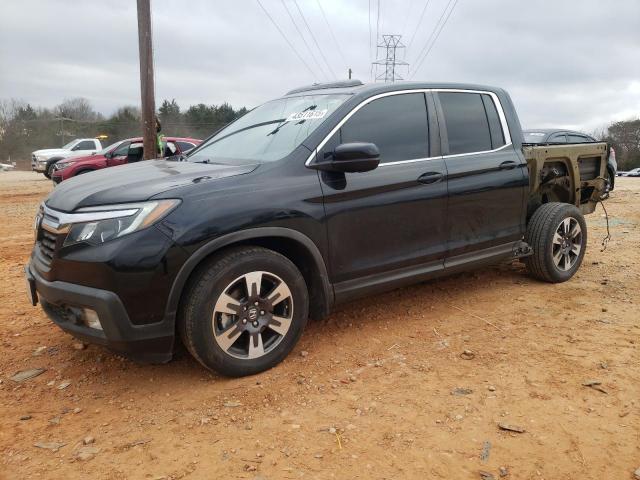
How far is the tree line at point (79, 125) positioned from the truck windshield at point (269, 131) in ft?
137

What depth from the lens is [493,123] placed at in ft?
15.0

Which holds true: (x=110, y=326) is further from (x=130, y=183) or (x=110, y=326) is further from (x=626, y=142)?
(x=626, y=142)

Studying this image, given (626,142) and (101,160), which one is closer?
(101,160)

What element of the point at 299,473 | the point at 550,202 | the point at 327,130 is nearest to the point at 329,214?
the point at 327,130

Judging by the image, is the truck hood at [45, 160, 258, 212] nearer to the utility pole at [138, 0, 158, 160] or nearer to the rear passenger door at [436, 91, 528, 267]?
the rear passenger door at [436, 91, 528, 267]

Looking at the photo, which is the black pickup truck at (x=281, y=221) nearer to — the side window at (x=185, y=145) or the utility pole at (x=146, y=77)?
the utility pole at (x=146, y=77)

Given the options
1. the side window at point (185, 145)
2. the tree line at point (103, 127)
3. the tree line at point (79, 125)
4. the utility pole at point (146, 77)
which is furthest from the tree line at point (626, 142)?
the utility pole at point (146, 77)

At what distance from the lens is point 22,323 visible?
13.5 feet

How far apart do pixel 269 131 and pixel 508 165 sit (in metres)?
2.08

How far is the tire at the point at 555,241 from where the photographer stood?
4.91 meters

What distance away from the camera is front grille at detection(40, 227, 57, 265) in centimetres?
297

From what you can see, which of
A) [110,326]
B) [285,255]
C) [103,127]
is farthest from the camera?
[103,127]

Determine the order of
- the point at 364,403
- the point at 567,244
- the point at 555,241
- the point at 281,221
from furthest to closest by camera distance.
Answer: the point at 567,244 → the point at 555,241 → the point at 281,221 → the point at 364,403

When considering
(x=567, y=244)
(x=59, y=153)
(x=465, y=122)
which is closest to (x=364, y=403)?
(x=465, y=122)
